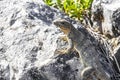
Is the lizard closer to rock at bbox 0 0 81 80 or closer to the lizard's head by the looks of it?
the lizard's head

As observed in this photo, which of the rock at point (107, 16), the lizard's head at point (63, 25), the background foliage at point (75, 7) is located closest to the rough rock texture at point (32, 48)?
the lizard's head at point (63, 25)

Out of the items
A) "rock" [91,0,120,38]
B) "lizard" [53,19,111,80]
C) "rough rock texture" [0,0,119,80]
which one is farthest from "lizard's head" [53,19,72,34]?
"rock" [91,0,120,38]

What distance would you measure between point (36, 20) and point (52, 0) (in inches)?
115

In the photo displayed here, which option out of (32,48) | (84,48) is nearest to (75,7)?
(84,48)

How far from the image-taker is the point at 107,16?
632 cm

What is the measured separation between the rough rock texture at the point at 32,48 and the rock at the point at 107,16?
1177 mm

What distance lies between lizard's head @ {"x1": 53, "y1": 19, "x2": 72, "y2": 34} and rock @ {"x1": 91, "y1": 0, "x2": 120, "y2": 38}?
5.57 ft

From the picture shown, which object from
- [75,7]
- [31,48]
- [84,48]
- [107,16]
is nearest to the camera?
[31,48]

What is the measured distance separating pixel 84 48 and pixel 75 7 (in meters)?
2.51

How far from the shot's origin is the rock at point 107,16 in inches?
242

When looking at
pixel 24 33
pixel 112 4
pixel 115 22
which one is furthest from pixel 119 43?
pixel 24 33

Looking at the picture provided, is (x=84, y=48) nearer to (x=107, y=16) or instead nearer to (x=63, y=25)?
(x=63, y=25)

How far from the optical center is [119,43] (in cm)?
600

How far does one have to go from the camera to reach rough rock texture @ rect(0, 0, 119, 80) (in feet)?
13.9
